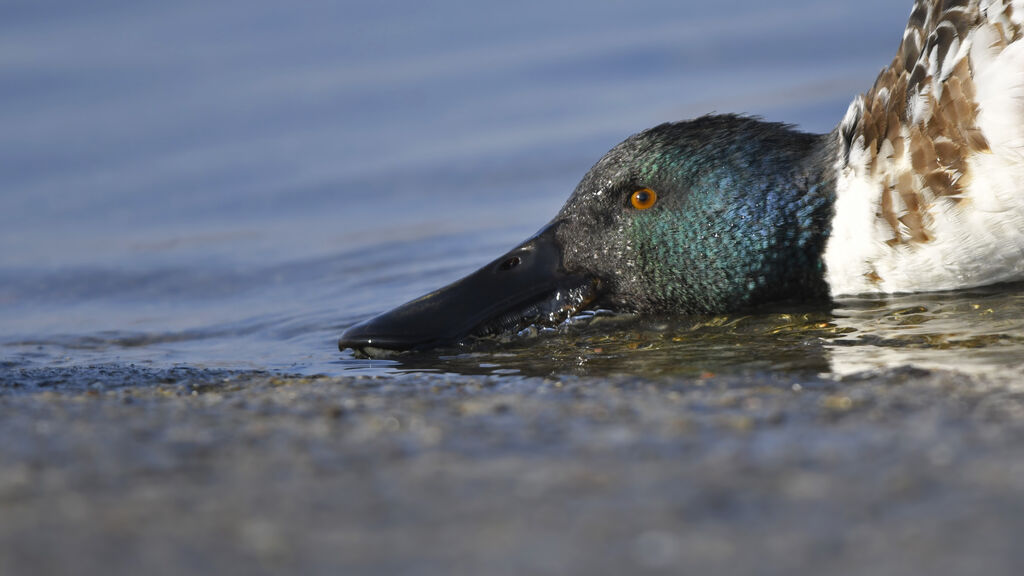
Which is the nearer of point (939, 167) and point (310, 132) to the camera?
point (939, 167)

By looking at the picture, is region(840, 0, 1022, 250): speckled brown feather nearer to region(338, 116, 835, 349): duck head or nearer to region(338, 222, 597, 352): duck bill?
region(338, 116, 835, 349): duck head

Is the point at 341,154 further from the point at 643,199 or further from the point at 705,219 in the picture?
the point at 705,219

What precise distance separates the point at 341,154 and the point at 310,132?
0.34 metres

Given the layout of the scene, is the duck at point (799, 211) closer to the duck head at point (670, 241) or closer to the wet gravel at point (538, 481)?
the duck head at point (670, 241)

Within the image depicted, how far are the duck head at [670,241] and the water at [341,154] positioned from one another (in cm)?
13

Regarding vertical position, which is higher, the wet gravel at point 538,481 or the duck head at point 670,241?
the duck head at point 670,241

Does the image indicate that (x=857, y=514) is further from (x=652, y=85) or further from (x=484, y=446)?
(x=652, y=85)

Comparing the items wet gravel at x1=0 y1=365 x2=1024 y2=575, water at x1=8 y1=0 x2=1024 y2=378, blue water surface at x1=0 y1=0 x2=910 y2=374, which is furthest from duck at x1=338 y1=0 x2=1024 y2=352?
wet gravel at x1=0 y1=365 x2=1024 y2=575

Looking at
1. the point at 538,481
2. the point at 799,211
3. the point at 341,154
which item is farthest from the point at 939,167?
the point at 341,154

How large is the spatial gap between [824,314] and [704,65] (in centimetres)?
410

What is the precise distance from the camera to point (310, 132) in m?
7.30

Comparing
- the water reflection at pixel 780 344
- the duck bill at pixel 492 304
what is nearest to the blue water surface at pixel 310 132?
the duck bill at pixel 492 304

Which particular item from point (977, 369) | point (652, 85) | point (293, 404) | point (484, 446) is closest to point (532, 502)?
point (484, 446)

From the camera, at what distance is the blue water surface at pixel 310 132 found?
5.56 m
